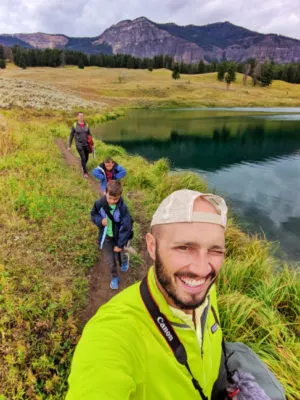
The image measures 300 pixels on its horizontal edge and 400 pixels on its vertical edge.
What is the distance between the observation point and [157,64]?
474ft

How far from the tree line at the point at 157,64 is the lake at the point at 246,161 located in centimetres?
8191

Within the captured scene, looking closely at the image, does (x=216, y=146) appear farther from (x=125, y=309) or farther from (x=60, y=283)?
(x=125, y=309)

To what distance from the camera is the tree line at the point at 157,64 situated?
10812cm

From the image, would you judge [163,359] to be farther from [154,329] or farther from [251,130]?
[251,130]

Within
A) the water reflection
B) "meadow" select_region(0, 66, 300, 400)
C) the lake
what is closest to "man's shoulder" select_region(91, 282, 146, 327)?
"meadow" select_region(0, 66, 300, 400)

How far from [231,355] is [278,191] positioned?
13428mm

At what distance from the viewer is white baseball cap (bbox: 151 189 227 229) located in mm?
1737

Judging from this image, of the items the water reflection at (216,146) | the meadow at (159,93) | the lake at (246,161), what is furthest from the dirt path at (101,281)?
the meadow at (159,93)

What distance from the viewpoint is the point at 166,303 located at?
1.81 meters

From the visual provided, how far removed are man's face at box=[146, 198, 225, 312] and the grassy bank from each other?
234cm

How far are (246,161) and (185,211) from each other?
21.4 metres

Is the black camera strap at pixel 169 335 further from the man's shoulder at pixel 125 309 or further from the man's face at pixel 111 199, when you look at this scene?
the man's face at pixel 111 199

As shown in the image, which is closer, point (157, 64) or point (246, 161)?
point (246, 161)

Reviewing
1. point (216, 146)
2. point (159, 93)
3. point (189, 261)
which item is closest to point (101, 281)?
point (189, 261)
